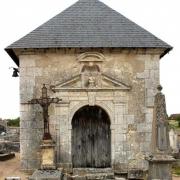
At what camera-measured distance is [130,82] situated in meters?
17.2

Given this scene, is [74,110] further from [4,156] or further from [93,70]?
[4,156]

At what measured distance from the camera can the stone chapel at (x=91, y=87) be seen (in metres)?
17.0

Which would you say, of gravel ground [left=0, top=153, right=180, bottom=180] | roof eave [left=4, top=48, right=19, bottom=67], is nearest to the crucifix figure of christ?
gravel ground [left=0, top=153, right=180, bottom=180]

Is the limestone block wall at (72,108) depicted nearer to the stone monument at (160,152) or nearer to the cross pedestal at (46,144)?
the cross pedestal at (46,144)

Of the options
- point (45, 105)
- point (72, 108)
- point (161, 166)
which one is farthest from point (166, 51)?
point (161, 166)

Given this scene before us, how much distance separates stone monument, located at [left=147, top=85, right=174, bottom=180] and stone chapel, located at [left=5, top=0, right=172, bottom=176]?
335cm

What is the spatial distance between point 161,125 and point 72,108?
404cm

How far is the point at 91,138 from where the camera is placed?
17656mm

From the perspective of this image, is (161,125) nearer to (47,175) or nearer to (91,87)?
(47,175)

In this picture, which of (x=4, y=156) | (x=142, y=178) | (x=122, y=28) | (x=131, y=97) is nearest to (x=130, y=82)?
(x=131, y=97)

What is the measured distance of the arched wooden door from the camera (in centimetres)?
1750

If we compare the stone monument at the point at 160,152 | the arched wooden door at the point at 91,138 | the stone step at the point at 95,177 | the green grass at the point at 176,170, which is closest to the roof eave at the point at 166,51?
the arched wooden door at the point at 91,138

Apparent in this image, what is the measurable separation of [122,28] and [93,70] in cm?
184

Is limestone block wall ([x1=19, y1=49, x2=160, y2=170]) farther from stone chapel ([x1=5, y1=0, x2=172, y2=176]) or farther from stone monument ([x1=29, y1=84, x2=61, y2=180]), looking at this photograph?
stone monument ([x1=29, y1=84, x2=61, y2=180])
